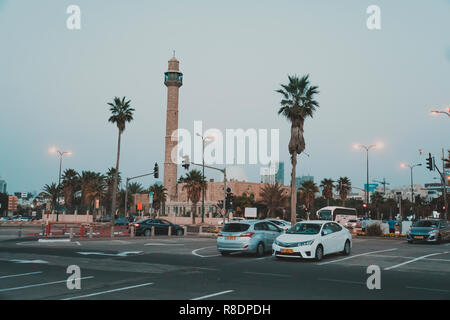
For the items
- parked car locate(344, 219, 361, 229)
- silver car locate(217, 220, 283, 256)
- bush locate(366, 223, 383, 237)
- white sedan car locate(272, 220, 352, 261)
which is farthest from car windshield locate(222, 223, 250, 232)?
parked car locate(344, 219, 361, 229)

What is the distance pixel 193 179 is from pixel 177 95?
93.7ft

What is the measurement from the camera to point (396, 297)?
30.1 ft

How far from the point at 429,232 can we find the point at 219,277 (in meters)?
19.5

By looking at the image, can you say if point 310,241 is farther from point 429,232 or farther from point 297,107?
point 297,107

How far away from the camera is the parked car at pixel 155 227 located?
111ft

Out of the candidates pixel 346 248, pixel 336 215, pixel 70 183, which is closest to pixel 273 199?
pixel 336 215

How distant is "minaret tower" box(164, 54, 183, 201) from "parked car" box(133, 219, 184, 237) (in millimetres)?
55783

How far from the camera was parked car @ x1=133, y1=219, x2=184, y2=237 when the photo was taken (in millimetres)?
33688

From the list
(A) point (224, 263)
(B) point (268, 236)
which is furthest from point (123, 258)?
(B) point (268, 236)

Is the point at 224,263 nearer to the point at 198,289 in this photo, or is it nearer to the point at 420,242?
the point at 198,289

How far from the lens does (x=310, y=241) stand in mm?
15992

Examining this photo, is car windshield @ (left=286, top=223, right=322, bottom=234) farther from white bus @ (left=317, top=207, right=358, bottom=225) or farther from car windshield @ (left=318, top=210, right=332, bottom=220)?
car windshield @ (left=318, top=210, right=332, bottom=220)

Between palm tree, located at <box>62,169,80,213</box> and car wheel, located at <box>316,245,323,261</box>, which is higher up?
palm tree, located at <box>62,169,80,213</box>

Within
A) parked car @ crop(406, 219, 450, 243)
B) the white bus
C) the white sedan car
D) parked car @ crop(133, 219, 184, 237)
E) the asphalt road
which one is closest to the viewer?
the asphalt road
